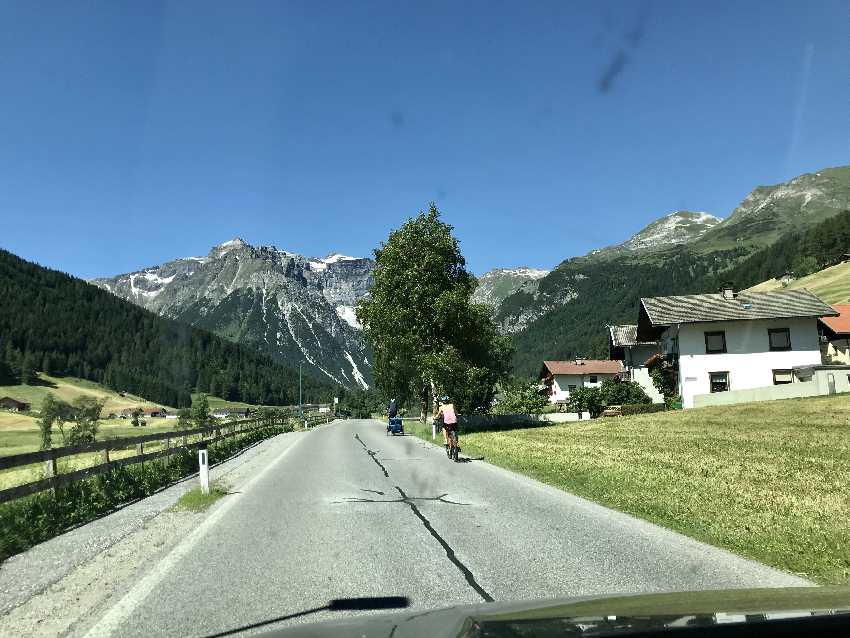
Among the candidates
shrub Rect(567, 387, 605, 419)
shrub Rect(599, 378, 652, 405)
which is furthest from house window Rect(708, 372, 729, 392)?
shrub Rect(567, 387, 605, 419)

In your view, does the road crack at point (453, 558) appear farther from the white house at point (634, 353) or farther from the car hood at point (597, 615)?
the white house at point (634, 353)

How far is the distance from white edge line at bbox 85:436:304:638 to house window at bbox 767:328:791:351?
45314 mm

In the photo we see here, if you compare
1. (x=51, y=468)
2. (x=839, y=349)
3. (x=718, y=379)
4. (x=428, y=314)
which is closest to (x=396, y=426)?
(x=428, y=314)

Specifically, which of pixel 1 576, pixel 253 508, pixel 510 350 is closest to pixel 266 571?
pixel 1 576

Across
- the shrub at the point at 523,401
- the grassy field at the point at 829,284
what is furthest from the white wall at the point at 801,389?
the grassy field at the point at 829,284

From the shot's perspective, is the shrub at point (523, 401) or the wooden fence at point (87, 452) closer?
the wooden fence at point (87, 452)

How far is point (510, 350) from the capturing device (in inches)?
2773

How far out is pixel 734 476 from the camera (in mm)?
13602

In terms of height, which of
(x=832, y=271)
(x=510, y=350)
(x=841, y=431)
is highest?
(x=832, y=271)

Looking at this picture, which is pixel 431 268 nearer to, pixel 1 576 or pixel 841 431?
pixel 841 431

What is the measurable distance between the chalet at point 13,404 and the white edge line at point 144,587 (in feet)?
544

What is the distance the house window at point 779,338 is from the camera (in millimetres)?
46906

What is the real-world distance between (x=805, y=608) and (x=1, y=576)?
24.1 feet

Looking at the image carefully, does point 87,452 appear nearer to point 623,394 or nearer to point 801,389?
point 801,389
